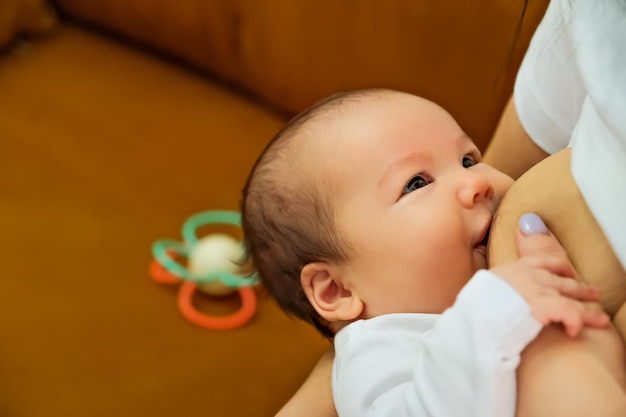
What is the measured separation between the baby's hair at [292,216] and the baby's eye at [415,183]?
0.25ft

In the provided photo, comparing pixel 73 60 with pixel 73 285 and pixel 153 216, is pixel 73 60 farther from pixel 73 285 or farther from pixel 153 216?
pixel 73 285

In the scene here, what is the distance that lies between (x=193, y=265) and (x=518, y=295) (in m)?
0.76

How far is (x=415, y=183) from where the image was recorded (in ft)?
2.36

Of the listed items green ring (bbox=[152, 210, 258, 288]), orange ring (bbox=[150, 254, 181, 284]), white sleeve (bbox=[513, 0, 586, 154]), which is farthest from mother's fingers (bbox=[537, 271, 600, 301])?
orange ring (bbox=[150, 254, 181, 284])

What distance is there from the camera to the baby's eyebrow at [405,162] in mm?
718

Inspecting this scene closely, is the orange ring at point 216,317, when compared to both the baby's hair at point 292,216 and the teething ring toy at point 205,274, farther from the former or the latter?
the baby's hair at point 292,216

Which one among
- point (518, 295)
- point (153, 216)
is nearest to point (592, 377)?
point (518, 295)

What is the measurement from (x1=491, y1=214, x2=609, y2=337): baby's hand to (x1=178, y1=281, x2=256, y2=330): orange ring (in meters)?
0.64

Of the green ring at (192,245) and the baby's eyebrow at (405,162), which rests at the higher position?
the green ring at (192,245)

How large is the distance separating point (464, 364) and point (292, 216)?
0.28 metres

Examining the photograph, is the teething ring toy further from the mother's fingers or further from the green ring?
the mother's fingers

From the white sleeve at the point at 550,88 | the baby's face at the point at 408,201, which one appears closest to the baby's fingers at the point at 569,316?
the baby's face at the point at 408,201

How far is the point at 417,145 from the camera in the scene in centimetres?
74

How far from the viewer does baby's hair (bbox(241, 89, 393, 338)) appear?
75 centimetres
